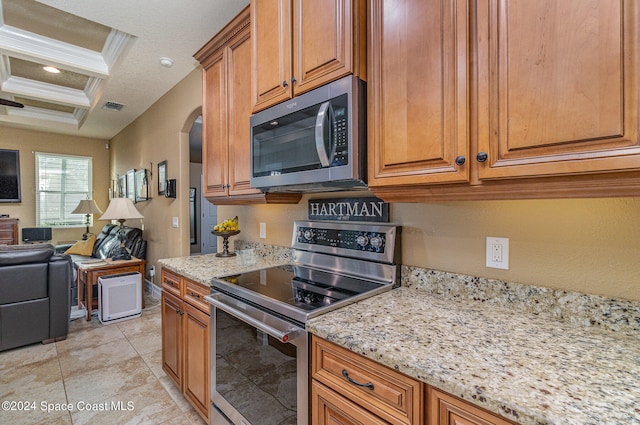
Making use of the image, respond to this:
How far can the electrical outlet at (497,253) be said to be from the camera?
117cm

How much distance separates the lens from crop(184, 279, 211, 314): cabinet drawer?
1.64 meters

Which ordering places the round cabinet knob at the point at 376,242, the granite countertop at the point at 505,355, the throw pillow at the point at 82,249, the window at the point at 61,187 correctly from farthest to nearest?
the window at the point at 61,187 → the throw pillow at the point at 82,249 → the round cabinet knob at the point at 376,242 → the granite countertop at the point at 505,355

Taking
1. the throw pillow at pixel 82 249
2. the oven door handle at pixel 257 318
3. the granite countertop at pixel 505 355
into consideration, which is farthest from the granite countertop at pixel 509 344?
the throw pillow at pixel 82 249

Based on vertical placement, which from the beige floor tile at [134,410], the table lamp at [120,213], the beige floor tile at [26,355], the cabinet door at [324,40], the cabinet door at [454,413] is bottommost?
the beige floor tile at [134,410]

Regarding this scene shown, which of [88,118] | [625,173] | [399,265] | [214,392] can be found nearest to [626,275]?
[625,173]

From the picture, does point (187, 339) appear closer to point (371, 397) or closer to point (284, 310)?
point (284, 310)

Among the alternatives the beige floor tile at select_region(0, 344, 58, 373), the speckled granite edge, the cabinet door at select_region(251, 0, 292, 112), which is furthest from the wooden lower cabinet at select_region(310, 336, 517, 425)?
the beige floor tile at select_region(0, 344, 58, 373)

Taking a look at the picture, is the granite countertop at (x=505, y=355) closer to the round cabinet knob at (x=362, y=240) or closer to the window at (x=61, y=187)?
the round cabinet knob at (x=362, y=240)

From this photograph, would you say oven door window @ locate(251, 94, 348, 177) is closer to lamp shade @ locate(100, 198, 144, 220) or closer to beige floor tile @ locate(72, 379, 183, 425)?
beige floor tile @ locate(72, 379, 183, 425)

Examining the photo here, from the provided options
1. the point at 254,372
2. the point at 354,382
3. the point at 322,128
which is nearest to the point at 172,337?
the point at 254,372

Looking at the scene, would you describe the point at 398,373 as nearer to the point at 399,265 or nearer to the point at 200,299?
the point at 399,265

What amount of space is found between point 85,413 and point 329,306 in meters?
1.86

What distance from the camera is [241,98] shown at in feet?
6.33

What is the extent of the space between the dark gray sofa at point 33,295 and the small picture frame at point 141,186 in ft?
6.29
